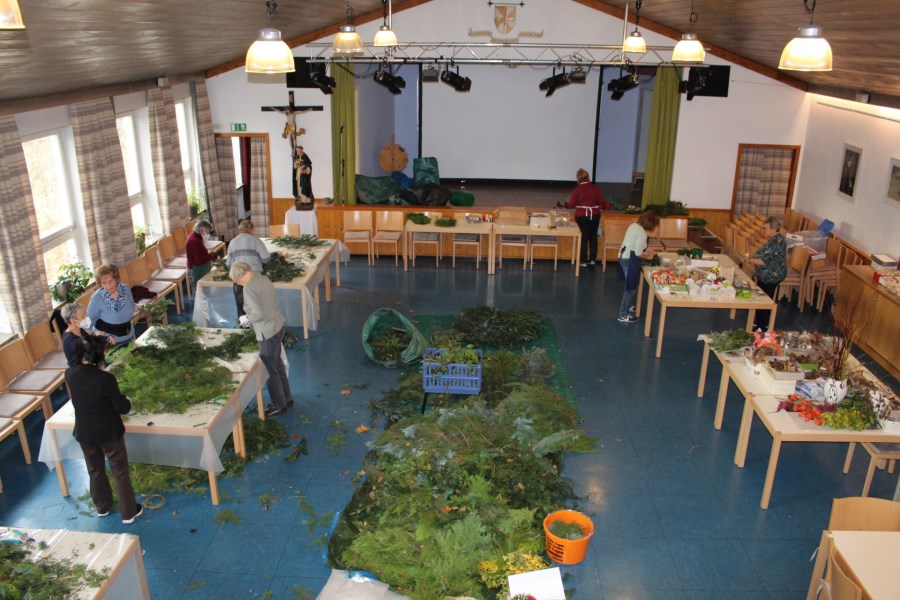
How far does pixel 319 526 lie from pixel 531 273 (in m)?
7.22

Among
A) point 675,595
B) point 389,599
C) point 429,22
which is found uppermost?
point 429,22

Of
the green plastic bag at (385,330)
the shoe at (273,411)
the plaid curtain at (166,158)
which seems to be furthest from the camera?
the plaid curtain at (166,158)

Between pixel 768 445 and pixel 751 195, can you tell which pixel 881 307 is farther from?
pixel 751 195

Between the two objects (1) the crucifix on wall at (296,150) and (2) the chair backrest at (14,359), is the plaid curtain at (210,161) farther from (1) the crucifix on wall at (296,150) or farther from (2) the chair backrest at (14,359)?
(2) the chair backrest at (14,359)

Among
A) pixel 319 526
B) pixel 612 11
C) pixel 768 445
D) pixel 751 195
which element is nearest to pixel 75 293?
pixel 319 526

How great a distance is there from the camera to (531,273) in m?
12.1

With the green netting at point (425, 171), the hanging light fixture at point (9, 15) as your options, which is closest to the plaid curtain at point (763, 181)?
the green netting at point (425, 171)

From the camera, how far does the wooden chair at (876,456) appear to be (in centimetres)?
560

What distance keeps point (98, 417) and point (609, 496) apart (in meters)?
4.04

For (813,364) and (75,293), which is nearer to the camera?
(813,364)

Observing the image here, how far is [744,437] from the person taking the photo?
6.42 meters

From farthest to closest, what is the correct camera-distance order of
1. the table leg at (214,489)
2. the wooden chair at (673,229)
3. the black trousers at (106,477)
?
the wooden chair at (673,229) → the table leg at (214,489) → the black trousers at (106,477)

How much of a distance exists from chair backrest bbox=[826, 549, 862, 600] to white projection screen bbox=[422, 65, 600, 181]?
1399cm

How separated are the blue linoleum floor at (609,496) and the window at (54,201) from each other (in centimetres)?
228
